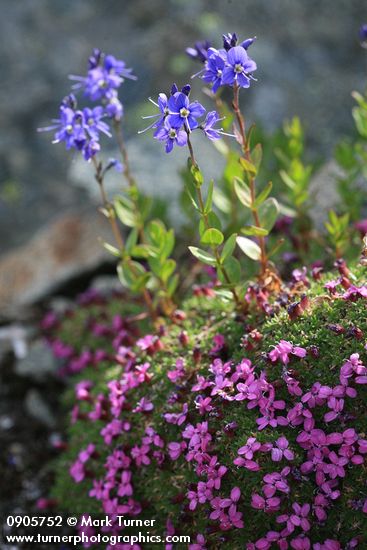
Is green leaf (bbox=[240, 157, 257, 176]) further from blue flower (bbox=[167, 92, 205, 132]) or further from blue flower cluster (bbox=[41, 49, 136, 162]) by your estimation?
blue flower cluster (bbox=[41, 49, 136, 162])

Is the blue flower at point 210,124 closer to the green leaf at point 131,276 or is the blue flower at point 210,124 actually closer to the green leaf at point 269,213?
the green leaf at point 269,213

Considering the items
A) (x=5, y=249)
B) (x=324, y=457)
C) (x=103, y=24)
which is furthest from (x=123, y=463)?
(x=103, y=24)

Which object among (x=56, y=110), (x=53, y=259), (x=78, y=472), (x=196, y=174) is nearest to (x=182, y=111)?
(x=196, y=174)

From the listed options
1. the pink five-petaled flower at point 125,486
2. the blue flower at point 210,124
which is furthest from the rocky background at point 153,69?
the pink five-petaled flower at point 125,486

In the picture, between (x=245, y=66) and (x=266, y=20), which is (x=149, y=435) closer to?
(x=245, y=66)

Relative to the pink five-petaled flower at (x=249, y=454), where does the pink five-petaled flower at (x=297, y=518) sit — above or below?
below

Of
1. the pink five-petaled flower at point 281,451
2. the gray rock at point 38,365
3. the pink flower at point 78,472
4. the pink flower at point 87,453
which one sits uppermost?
the pink five-petaled flower at point 281,451

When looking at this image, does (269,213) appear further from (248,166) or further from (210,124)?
(210,124)
